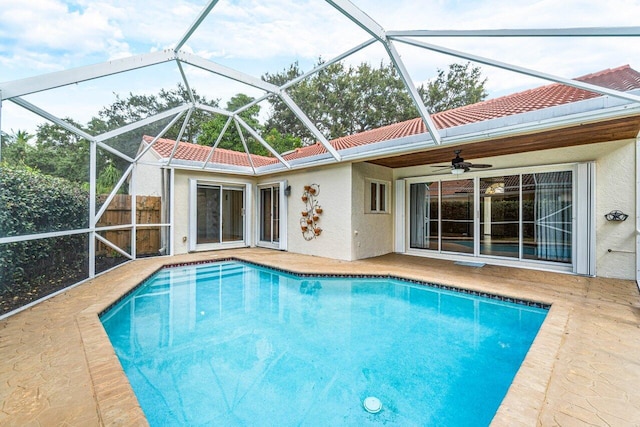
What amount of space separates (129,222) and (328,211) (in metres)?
5.48

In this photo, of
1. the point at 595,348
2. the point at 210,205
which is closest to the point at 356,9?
the point at 595,348

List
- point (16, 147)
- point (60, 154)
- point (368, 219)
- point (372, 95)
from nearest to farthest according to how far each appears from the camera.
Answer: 1. point (16, 147)
2. point (60, 154)
3. point (368, 219)
4. point (372, 95)

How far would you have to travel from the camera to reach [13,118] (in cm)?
363

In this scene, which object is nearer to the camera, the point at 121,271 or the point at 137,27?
the point at 137,27

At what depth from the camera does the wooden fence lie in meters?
6.82

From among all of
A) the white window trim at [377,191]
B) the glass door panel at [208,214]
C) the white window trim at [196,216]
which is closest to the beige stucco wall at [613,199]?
the white window trim at [377,191]

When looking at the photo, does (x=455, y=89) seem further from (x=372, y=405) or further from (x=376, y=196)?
(x=372, y=405)

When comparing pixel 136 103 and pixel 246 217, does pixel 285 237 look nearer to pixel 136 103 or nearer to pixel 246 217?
pixel 246 217

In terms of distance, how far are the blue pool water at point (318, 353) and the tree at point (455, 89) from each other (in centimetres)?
1588

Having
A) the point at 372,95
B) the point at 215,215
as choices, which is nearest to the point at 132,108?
the point at 215,215

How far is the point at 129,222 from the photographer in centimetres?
788

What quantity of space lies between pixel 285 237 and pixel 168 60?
6349 millimetres

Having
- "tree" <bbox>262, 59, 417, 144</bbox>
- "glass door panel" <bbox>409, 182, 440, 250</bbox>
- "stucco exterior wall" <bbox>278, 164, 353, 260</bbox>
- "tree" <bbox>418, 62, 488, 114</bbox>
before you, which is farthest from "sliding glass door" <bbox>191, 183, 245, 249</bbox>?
"tree" <bbox>418, 62, 488, 114</bbox>

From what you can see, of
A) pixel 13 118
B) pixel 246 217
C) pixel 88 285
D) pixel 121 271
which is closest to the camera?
pixel 13 118
